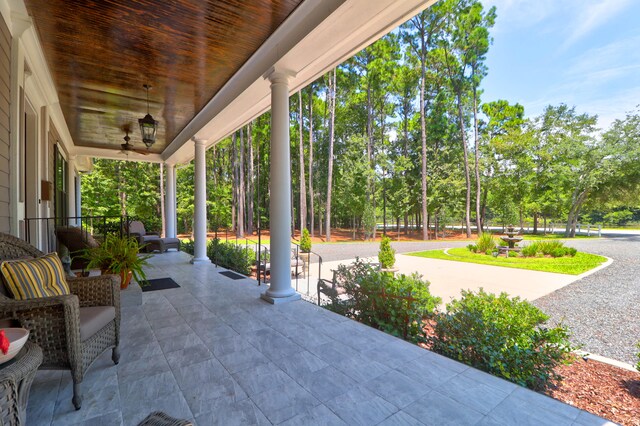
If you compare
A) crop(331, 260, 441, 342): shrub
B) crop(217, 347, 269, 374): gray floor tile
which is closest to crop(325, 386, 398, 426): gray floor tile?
crop(217, 347, 269, 374): gray floor tile

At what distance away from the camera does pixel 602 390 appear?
87.1 inches

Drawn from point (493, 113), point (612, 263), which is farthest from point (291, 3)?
point (493, 113)

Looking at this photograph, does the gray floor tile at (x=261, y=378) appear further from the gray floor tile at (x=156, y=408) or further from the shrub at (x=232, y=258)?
the shrub at (x=232, y=258)

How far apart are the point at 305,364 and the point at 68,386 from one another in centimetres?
153

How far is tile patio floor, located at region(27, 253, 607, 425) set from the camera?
5.24ft

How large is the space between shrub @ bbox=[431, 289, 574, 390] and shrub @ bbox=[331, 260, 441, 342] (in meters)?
0.23

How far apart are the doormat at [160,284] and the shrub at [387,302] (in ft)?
8.86

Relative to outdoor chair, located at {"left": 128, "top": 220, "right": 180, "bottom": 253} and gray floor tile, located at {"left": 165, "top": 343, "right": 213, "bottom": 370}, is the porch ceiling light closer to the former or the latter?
gray floor tile, located at {"left": 165, "top": 343, "right": 213, "bottom": 370}

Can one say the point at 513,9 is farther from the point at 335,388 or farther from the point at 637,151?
the point at 335,388

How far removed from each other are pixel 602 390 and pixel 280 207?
3323 mm

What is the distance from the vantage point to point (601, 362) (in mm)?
2578

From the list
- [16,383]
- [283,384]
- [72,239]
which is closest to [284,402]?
[283,384]

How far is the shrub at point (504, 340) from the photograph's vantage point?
2.12 meters

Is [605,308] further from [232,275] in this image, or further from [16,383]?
[16,383]
